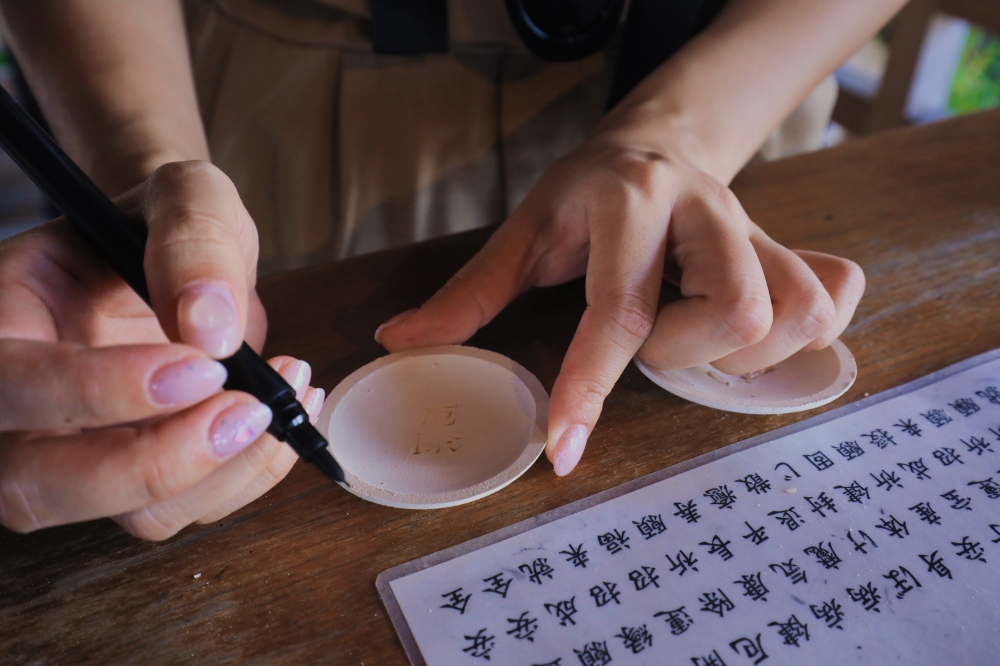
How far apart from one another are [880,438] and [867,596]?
155mm

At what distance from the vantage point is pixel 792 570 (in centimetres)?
42

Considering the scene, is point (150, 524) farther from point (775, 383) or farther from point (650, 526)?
point (775, 383)

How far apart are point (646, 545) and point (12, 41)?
0.85m

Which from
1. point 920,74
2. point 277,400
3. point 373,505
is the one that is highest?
point 277,400

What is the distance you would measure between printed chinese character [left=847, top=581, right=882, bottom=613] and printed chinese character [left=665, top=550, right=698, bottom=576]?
0.09 metres

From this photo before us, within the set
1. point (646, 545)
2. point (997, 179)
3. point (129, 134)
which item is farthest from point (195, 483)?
point (997, 179)

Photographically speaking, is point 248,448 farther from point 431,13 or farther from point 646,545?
point 431,13

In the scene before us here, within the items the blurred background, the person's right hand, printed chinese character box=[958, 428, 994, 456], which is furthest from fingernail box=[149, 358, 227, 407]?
the blurred background

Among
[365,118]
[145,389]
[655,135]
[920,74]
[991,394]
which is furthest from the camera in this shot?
[920,74]

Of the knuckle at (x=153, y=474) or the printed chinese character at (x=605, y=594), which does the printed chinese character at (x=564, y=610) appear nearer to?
the printed chinese character at (x=605, y=594)

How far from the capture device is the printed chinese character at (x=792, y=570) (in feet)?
1.35

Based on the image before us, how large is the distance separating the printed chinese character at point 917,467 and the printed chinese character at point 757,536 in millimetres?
135

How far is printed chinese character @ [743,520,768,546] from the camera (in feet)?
1.43

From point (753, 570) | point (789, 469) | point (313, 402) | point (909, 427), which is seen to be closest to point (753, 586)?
point (753, 570)
